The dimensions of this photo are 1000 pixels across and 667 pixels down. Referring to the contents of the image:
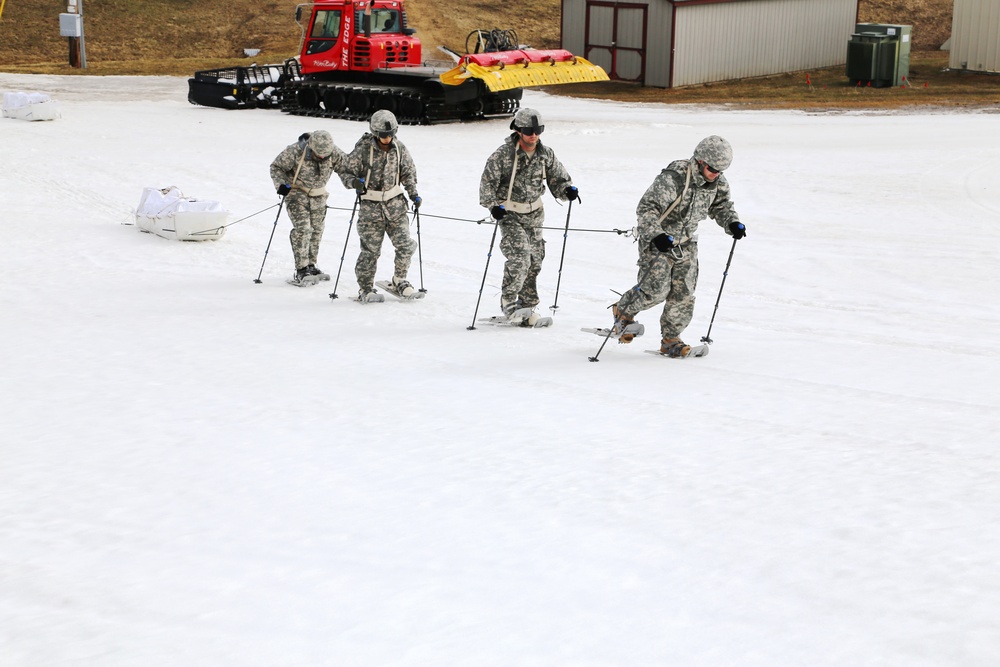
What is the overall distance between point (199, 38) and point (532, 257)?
34303 millimetres

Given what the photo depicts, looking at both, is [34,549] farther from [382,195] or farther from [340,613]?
[382,195]

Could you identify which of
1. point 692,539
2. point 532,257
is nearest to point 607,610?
point 692,539

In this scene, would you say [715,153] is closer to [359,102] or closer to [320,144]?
[320,144]

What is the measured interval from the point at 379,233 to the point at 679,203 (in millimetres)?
3277

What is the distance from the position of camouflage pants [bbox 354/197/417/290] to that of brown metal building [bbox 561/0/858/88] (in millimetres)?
18952

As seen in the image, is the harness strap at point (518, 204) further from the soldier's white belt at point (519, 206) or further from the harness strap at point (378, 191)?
the harness strap at point (378, 191)

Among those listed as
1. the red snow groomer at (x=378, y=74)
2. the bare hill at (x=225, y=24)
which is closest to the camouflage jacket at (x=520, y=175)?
the red snow groomer at (x=378, y=74)

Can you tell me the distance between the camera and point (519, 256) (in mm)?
9500

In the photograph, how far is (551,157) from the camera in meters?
9.49

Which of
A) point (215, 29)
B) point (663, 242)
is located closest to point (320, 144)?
point (663, 242)

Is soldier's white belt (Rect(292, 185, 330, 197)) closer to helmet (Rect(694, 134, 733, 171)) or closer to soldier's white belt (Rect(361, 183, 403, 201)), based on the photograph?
soldier's white belt (Rect(361, 183, 403, 201))

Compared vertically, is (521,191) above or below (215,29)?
below

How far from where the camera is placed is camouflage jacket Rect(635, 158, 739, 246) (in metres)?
8.15

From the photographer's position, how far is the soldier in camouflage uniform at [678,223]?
806 cm
